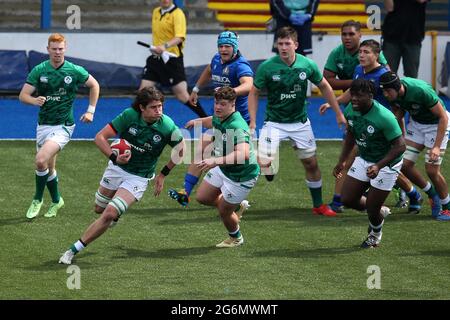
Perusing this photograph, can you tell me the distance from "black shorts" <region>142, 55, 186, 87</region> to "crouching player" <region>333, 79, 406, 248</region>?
7.94 metres

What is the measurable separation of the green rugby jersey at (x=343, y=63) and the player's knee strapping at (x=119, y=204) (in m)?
4.85

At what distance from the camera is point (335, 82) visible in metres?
17.1

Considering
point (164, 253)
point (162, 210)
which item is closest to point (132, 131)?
point (164, 253)

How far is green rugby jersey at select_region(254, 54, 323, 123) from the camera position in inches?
634

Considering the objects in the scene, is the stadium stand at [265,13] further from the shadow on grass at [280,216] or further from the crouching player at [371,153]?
the crouching player at [371,153]

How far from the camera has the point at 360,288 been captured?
12352 millimetres

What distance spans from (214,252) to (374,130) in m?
2.23

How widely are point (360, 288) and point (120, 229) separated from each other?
3.91 m

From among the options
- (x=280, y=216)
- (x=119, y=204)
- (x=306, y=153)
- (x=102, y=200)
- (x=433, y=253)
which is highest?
(x=119, y=204)

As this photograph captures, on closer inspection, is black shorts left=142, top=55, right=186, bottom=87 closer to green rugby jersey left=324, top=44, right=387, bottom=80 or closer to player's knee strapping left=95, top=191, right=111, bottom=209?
green rugby jersey left=324, top=44, right=387, bottom=80

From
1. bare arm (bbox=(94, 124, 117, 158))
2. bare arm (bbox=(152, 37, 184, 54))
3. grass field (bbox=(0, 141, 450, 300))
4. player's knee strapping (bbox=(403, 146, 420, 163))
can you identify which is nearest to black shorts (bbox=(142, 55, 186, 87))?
bare arm (bbox=(152, 37, 184, 54))

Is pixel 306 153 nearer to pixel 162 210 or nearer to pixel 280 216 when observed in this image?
pixel 280 216

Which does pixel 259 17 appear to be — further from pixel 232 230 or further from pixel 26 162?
pixel 232 230

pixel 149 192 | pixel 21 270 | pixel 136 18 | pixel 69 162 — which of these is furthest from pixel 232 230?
pixel 136 18
